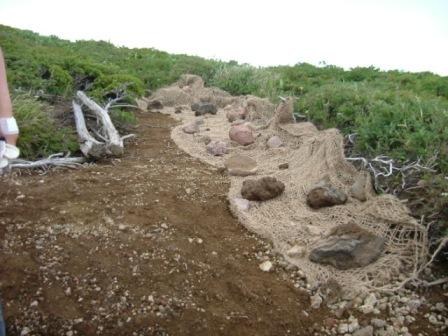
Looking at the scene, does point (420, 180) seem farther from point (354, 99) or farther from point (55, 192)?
point (55, 192)

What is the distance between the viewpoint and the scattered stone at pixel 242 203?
13.5ft

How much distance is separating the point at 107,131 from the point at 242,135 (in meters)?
1.83

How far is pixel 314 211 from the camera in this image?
401 centimetres

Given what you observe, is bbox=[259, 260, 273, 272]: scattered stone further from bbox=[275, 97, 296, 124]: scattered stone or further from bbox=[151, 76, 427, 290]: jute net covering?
bbox=[275, 97, 296, 124]: scattered stone

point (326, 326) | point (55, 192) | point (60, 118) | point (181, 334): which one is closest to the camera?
point (181, 334)

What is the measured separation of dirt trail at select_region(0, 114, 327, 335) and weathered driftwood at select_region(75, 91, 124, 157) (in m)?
0.96

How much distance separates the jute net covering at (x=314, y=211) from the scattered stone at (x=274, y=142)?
0.08 metres

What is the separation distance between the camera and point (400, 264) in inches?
Answer: 128

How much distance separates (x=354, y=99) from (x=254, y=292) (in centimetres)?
357

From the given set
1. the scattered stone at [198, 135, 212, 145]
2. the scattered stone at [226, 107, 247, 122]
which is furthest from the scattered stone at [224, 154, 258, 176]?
the scattered stone at [226, 107, 247, 122]

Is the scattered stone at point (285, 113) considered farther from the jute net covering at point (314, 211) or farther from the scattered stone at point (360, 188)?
the scattered stone at point (360, 188)

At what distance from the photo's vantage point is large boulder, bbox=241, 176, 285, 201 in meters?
4.23

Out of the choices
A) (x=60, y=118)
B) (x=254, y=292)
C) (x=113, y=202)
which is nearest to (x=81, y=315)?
(x=254, y=292)

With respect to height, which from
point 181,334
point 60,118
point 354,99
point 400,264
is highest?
point 354,99
